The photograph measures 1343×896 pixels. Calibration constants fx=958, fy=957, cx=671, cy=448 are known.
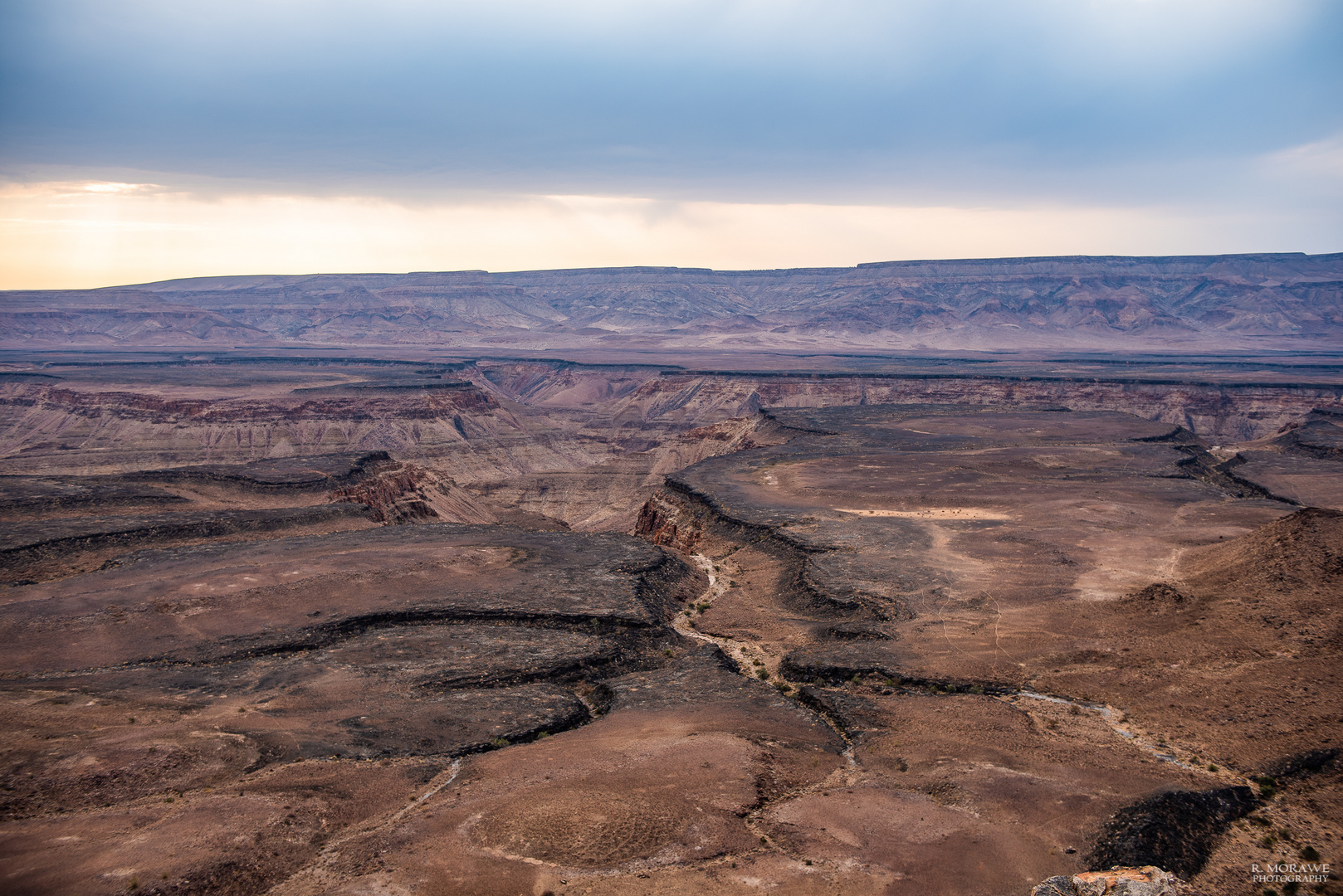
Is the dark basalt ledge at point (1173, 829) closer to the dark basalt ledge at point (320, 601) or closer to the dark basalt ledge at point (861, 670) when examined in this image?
the dark basalt ledge at point (861, 670)

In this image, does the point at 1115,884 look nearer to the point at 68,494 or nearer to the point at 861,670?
the point at 861,670

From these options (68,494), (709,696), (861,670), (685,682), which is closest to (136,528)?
(68,494)

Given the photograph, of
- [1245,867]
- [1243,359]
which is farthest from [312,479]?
[1243,359]

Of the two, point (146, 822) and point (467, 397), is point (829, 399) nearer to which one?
point (467, 397)

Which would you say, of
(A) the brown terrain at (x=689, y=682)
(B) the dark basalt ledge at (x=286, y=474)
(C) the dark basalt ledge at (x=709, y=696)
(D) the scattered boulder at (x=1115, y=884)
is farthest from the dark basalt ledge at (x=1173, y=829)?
A: (B) the dark basalt ledge at (x=286, y=474)

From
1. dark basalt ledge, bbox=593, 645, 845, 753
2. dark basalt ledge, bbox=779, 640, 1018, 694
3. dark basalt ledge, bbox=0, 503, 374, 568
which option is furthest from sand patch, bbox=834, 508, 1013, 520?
dark basalt ledge, bbox=0, 503, 374, 568
